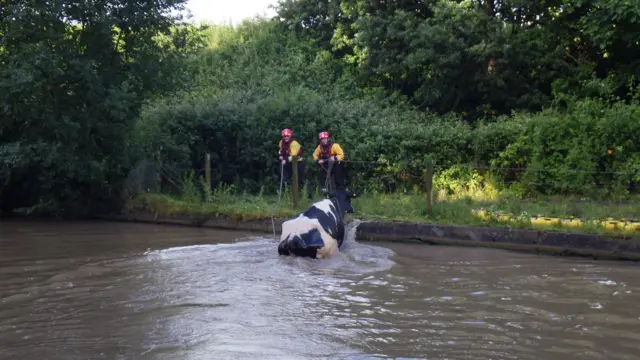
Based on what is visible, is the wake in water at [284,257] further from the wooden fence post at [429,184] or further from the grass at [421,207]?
the wooden fence post at [429,184]

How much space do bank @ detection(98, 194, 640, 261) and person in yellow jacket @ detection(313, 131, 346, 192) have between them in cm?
154

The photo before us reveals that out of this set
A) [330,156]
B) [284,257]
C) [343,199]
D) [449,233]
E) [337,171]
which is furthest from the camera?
[337,171]

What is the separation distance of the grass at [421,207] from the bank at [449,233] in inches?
1.4

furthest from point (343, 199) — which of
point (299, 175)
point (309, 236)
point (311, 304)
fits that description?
point (311, 304)

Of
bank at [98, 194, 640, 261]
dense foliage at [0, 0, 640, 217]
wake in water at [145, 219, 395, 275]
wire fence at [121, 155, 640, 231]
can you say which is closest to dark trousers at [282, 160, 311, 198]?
wire fence at [121, 155, 640, 231]

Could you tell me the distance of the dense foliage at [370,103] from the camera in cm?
1698

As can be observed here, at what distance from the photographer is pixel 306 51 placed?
29094 millimetres

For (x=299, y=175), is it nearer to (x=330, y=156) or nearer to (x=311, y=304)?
(x=330, y=156)

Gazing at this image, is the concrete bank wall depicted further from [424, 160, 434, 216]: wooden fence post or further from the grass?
[424, 160, 434, 216]: wooden fence post

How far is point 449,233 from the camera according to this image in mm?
13008

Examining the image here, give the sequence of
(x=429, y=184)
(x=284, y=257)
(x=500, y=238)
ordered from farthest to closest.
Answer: (x=429, y=184)
(x=500, y=238)
(x=284, y=257)

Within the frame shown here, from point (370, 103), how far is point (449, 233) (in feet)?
35.6

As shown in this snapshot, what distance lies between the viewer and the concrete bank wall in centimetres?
1156

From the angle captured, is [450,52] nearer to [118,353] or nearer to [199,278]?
[199,278]
